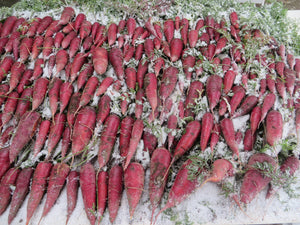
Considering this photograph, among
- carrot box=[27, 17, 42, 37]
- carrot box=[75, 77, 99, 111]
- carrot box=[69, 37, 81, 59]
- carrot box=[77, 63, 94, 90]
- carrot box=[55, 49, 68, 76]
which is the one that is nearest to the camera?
carrot box=[75, 77, 99, 111]

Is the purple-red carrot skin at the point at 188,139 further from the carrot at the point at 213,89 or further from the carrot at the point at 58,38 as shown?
the carrot at the point at 58,38

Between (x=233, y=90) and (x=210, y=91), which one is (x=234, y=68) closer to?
(x=233, y=90)

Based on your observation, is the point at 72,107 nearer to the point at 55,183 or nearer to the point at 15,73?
the point at 55,183

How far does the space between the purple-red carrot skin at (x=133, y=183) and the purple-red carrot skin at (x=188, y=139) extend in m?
0.24

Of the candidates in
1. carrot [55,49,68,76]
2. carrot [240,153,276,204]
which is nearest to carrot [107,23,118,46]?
carrot [55,49,68,76]

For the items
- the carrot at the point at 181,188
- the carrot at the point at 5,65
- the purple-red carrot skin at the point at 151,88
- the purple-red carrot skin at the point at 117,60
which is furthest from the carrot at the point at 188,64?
the carrot at the point at 5,65

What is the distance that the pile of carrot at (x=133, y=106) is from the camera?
4.44 feet

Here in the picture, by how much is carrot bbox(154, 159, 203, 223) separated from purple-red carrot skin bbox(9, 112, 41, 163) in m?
1.10

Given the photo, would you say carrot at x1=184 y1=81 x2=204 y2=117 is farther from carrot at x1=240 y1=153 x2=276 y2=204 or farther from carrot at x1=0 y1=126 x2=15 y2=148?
carrot at x1=0 y1=126 x2=15 y2=148

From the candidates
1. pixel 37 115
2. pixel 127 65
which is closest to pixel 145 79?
pixel 127 65

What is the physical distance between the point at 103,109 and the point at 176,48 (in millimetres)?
884

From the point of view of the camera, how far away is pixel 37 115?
164 centimetres

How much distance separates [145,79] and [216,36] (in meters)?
0.90

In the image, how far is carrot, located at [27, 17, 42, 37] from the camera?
2.14m
